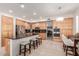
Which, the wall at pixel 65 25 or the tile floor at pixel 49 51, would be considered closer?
the tile floor at pixel 49 51

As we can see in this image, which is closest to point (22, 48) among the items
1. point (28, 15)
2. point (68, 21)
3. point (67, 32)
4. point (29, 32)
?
point (29, 32)

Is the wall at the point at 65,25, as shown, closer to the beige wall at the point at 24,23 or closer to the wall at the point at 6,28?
the beige wall at the point at 24,23

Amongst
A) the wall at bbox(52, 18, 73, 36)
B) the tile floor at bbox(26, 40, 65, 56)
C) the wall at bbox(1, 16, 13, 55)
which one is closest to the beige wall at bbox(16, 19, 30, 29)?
the wall at bbox(1, 16, 13, 55)

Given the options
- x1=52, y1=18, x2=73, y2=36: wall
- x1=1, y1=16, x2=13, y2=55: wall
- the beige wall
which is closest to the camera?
x1=1, y1=16, x2=13, y2=55: wall

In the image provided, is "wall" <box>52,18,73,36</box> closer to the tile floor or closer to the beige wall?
the tile floor

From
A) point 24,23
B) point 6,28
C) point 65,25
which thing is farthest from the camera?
point 65,25

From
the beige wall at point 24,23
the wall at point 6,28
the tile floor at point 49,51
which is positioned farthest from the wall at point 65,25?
the wall at point 6,28

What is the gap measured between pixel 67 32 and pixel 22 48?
4.57 m

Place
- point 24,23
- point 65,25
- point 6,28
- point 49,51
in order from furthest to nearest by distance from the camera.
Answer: point 65,25
point 6,28
point 24,23
point 49,51

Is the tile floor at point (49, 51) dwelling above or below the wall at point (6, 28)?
below

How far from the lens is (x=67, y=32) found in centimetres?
753

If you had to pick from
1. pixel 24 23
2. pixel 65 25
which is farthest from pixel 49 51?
pixel 65 25

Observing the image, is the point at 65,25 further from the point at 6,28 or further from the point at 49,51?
the point at 6,28

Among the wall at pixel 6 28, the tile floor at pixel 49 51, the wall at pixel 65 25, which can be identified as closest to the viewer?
the tile floor at pixel 49 51
